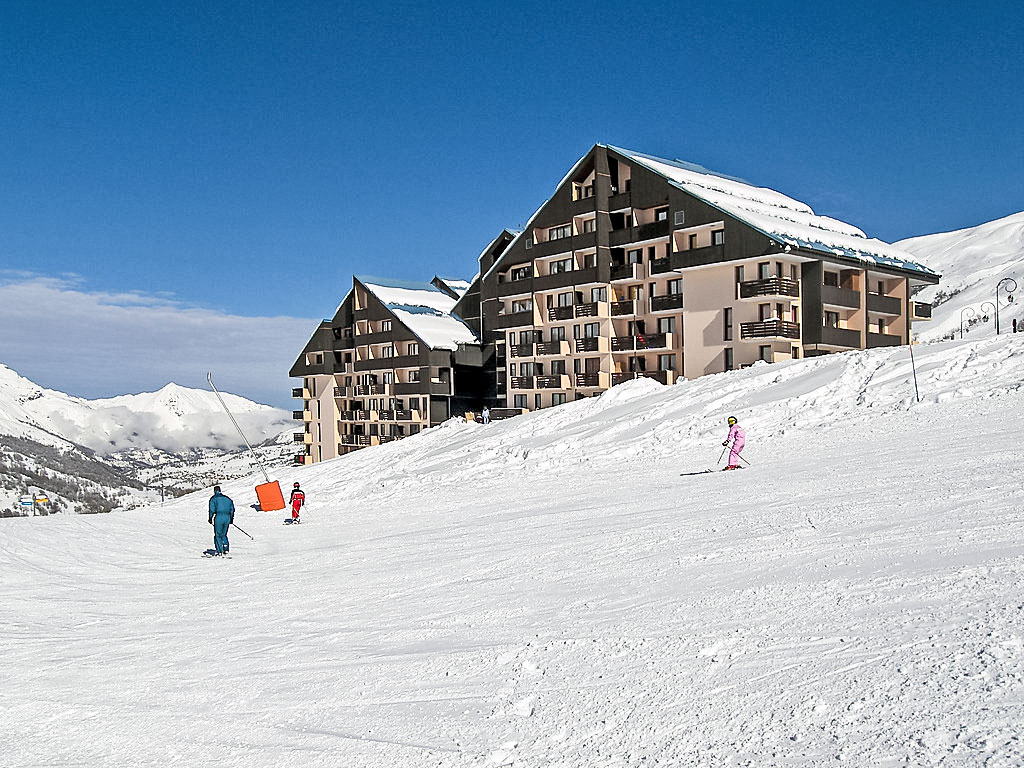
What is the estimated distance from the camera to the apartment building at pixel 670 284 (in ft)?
131

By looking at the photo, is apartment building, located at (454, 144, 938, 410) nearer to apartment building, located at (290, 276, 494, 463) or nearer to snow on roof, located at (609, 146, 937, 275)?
snow on roof, located at (609, 146, 937, 275)

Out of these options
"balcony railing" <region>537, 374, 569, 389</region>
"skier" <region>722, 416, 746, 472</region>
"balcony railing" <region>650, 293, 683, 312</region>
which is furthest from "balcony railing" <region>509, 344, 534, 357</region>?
"skier" <region>722, 416, 746, 472</region>

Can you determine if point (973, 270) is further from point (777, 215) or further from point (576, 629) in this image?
point (576, 629)

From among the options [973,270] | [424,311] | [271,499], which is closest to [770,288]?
[271,499]

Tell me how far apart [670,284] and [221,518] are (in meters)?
34.2

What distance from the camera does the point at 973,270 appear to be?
133125mm

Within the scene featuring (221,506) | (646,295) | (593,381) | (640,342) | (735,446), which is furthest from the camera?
(593,381)

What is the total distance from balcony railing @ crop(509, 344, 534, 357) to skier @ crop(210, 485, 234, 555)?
119 feet

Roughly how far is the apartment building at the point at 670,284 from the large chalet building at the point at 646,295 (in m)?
0.08

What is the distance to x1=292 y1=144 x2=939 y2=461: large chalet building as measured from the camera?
4012cm

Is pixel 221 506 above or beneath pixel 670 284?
beneath

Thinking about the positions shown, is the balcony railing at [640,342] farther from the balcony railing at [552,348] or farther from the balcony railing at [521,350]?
the balcony railing at [521,350]

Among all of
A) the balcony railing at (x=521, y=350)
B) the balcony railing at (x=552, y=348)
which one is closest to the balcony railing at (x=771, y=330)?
the balcony railing at (x=552, y=348)

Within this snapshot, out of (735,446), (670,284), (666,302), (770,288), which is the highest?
(670,284)
